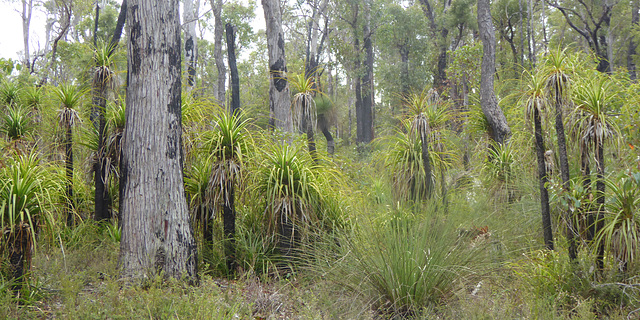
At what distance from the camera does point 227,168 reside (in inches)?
214

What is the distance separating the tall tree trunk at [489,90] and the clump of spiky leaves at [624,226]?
14.1 ft

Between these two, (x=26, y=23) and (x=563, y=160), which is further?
(x=26, y=23)

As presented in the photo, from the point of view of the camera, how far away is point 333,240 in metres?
5.37

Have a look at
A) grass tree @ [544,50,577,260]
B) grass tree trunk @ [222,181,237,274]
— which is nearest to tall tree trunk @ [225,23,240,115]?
grass tree trunk @ [222,181,237,274]

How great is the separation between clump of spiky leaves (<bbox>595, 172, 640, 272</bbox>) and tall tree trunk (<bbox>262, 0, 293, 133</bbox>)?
6.44m

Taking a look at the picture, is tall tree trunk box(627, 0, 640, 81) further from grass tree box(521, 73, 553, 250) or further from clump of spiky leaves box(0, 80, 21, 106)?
clump of spiky leaves box(0, 80, 21, 106)

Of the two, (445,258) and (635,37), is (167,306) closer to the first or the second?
(445,258)

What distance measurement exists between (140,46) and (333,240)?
3.17 meters

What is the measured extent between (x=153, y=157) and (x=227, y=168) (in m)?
0.85

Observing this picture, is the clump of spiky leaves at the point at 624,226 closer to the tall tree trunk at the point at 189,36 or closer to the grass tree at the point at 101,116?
the grass tree at the point at 101,116

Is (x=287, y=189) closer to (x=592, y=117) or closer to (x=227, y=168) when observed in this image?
(x=227, y=168)

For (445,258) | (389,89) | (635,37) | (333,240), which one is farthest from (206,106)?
(635,37)

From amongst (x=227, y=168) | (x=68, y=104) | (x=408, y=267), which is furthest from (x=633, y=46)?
(x=68, y=104)

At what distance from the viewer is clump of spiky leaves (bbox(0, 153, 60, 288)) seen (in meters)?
4.01
